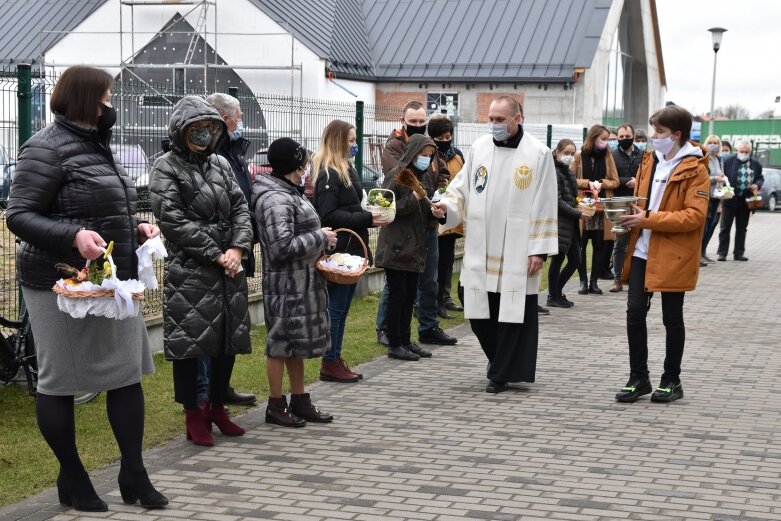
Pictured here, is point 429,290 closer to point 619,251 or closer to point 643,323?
point 643,323

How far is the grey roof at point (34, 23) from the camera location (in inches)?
1478

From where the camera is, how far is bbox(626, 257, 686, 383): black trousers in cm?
796

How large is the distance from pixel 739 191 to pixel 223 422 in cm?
1415

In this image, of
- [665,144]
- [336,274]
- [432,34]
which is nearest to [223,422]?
[336,274]

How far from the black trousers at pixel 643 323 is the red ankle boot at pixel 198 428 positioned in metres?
2.98

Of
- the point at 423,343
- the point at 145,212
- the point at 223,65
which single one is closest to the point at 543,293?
the point at 423,343

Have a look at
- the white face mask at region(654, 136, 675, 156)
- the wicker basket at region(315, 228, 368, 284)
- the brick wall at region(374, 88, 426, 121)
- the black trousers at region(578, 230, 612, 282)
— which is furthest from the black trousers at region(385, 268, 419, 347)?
the brick wall at region(374, 88, 426, 121)

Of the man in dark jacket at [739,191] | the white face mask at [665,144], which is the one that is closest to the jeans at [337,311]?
the white face mask at [665,144]

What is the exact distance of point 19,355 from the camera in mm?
7379

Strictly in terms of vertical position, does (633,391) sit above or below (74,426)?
below

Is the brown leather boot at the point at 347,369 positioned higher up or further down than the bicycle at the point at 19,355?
further down

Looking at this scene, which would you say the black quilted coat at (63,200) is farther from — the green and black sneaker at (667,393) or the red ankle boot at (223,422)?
the green and black sneaker at (667,393)

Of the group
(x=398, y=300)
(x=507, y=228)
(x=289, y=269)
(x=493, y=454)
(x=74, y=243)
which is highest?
(x=74, y=243)

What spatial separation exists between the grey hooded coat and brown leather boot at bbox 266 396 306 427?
32cm
